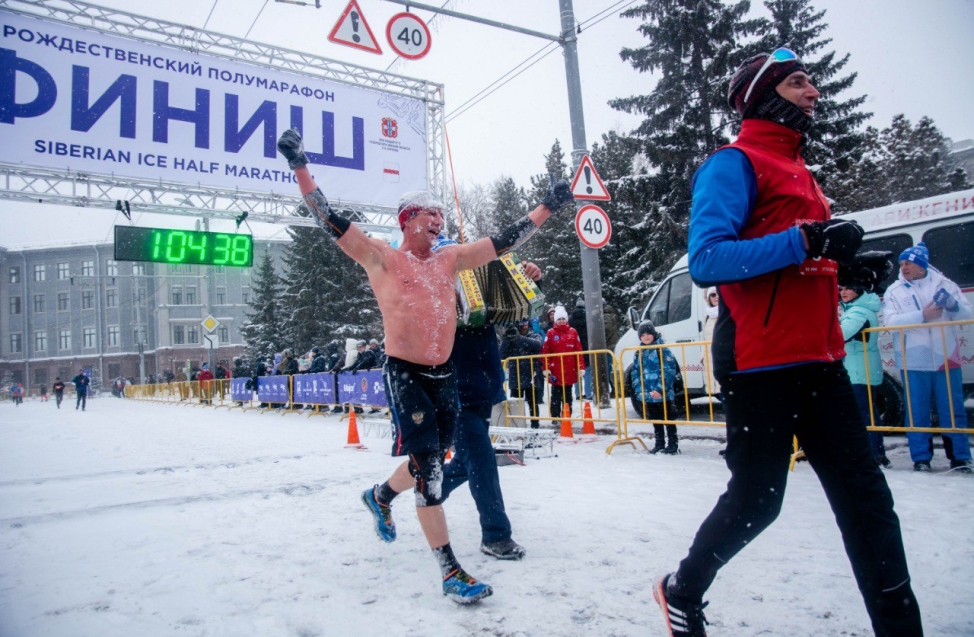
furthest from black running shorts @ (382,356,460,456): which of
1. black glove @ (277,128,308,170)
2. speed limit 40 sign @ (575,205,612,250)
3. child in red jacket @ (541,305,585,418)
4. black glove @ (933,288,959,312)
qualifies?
speed limit 40 sign @ (575,205,612,250)

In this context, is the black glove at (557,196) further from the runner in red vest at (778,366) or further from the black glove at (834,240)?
the black glove at (834,240)

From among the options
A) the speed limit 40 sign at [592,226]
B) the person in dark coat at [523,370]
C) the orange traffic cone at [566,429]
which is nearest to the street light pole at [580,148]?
the speed limit 40 sign at [592,226]

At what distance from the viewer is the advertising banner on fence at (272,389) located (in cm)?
1672

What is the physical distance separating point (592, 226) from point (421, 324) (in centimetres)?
555

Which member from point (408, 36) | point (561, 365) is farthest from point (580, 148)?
point (408, 36)

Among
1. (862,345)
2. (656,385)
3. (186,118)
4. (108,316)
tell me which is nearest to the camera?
(862,345)

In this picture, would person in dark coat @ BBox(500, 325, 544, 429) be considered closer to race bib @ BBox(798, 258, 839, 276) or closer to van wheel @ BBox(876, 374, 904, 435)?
van wheel @ BBox(876, 374, 904, 435)

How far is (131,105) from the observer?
11602 millimetres

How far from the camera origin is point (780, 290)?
72.2 inches

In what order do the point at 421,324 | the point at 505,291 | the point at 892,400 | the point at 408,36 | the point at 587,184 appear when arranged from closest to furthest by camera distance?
the point at 421,324 < the point at 505,291 < the point at 892,400 < the point at 587,184 < the point at 408,36

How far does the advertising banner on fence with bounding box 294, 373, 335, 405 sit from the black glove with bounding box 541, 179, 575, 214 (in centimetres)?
1165

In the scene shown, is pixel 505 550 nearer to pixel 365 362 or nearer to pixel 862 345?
pixel 862 345

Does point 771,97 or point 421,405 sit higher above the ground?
point 771,97

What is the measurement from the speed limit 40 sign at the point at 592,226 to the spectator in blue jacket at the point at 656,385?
139 centimetres
